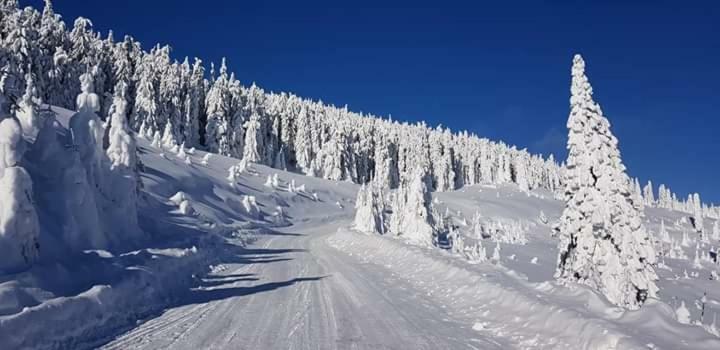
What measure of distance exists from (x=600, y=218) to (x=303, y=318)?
41.7 ft

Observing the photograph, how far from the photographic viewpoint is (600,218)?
18078 millimetres

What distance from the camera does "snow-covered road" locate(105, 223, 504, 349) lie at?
863 cm

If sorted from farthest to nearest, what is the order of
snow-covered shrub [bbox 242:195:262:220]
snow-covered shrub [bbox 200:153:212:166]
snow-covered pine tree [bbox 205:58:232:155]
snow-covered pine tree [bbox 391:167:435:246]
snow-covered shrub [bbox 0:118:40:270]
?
snow-covered pine tree [bbox 205:58:232:155], snow-covered shrub [bbox 200:153:212:166], snow-covered shrub [bbox 242:195:262:220], snow-covered pine tree [bbox 391:167:435:246], snow-covered shrub [bbox 0:118:40:270]

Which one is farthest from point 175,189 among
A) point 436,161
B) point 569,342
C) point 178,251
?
point 436,161

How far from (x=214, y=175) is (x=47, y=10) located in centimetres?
4222

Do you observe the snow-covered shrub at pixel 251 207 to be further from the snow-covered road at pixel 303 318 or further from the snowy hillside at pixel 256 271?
the snow-covered road at pixel 303 318

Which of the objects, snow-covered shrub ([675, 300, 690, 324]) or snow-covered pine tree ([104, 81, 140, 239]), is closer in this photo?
snow-covered shrub ([675, 300, 690, 324])

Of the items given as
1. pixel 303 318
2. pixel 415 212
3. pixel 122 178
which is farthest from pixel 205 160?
pixel 303 318

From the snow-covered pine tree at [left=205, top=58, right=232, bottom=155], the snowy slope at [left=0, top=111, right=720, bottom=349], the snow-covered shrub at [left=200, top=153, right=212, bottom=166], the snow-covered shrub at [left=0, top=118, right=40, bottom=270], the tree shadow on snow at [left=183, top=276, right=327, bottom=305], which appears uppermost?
the snow-covered pine tree at [left=205, top=58, right=232, bottom=155]

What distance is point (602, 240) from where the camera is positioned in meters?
18.4

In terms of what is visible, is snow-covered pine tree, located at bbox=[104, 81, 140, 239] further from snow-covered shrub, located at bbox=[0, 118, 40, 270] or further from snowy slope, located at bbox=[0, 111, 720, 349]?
snow-covered shrub, located at bbox=[0, 118, 40, 270]

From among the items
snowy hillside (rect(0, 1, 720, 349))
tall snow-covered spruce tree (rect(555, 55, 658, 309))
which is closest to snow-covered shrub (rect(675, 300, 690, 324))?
snowy hillside (rect(0, 1, 720, 349))

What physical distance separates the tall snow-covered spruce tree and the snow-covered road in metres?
7.68

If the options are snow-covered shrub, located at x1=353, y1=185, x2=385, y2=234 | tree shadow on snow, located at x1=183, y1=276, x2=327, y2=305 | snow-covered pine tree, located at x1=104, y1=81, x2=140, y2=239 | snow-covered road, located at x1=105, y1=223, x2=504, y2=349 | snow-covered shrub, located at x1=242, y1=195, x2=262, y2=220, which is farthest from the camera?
snow-covered shrub, located at x1=242, y1=195, x2=262, y2=220
